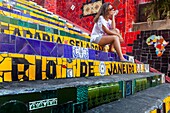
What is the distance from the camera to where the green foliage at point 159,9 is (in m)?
3.63

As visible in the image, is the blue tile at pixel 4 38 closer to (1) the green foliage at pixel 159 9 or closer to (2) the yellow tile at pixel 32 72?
(2) the yellow tile at pixel 32 72

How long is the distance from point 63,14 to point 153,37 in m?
3.38

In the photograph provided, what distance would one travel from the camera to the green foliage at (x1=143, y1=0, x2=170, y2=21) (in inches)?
143

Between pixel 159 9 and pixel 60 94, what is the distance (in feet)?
11.4

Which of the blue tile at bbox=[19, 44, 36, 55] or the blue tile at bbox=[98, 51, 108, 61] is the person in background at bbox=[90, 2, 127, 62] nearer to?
the blue tile at bbox=[98, 51, 108, 61]

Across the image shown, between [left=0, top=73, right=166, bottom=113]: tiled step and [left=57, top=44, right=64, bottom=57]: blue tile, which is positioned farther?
[left=57, top=44, right=64, bottom=57]: blue tile

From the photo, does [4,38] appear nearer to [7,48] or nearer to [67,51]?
[7,48]

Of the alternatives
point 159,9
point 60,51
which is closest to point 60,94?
point 60,51

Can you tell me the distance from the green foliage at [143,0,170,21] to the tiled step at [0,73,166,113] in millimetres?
2706

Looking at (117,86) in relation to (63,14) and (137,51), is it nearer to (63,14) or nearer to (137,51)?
(137,51)

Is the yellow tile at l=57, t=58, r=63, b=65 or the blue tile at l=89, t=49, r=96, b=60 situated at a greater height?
the blue tile at l=89, t=49, r=96, b=60

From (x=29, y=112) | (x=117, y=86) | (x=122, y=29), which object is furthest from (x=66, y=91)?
(x=122, y=29)

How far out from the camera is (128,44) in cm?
439

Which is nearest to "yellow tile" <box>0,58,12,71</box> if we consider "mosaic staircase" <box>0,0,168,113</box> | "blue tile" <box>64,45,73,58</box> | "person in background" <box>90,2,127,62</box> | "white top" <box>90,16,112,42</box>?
"mosaic staircase" <box>0,0,168,113</box>
